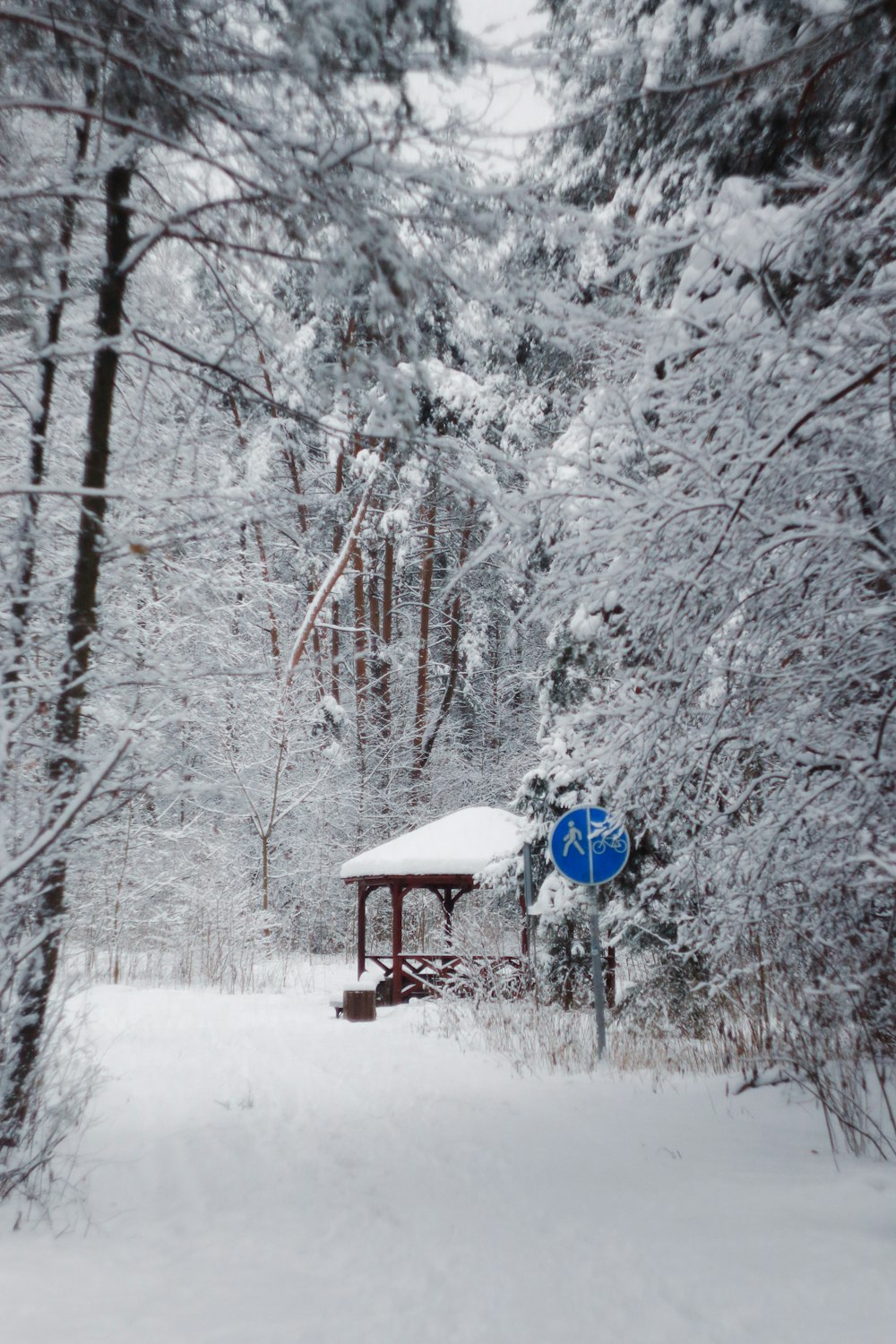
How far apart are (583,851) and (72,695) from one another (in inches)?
177

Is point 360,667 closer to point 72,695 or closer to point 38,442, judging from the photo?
point 72,695

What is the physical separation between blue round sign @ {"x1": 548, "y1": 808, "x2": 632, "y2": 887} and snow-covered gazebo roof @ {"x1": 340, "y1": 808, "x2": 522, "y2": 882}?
641 centimetres

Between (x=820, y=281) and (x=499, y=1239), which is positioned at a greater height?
(x=820, y=281)

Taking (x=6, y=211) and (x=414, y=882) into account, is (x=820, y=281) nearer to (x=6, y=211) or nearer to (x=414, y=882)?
(x=6, y=211)

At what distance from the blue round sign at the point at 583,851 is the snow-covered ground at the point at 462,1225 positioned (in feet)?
5.06

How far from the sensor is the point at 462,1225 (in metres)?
4.04

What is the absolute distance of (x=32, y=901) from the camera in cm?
394

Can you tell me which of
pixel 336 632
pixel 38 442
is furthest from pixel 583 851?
pixel 336 632

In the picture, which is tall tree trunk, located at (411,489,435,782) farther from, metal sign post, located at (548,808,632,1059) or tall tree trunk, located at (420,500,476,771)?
metal sign post, located at (548,808,632,1059)

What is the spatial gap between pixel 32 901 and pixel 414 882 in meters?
11.5

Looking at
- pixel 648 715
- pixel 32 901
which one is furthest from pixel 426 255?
pixel 32 901

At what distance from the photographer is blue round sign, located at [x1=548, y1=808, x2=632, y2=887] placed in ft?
24.7

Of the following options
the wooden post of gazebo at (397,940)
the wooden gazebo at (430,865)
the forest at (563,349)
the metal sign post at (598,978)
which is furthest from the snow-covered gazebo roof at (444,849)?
the forest at (563,349)

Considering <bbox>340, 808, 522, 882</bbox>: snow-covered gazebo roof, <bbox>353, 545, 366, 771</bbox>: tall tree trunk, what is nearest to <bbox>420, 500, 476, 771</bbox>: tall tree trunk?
<bbox>353, 545, 366, 771</bbox>: tall tree trunk
